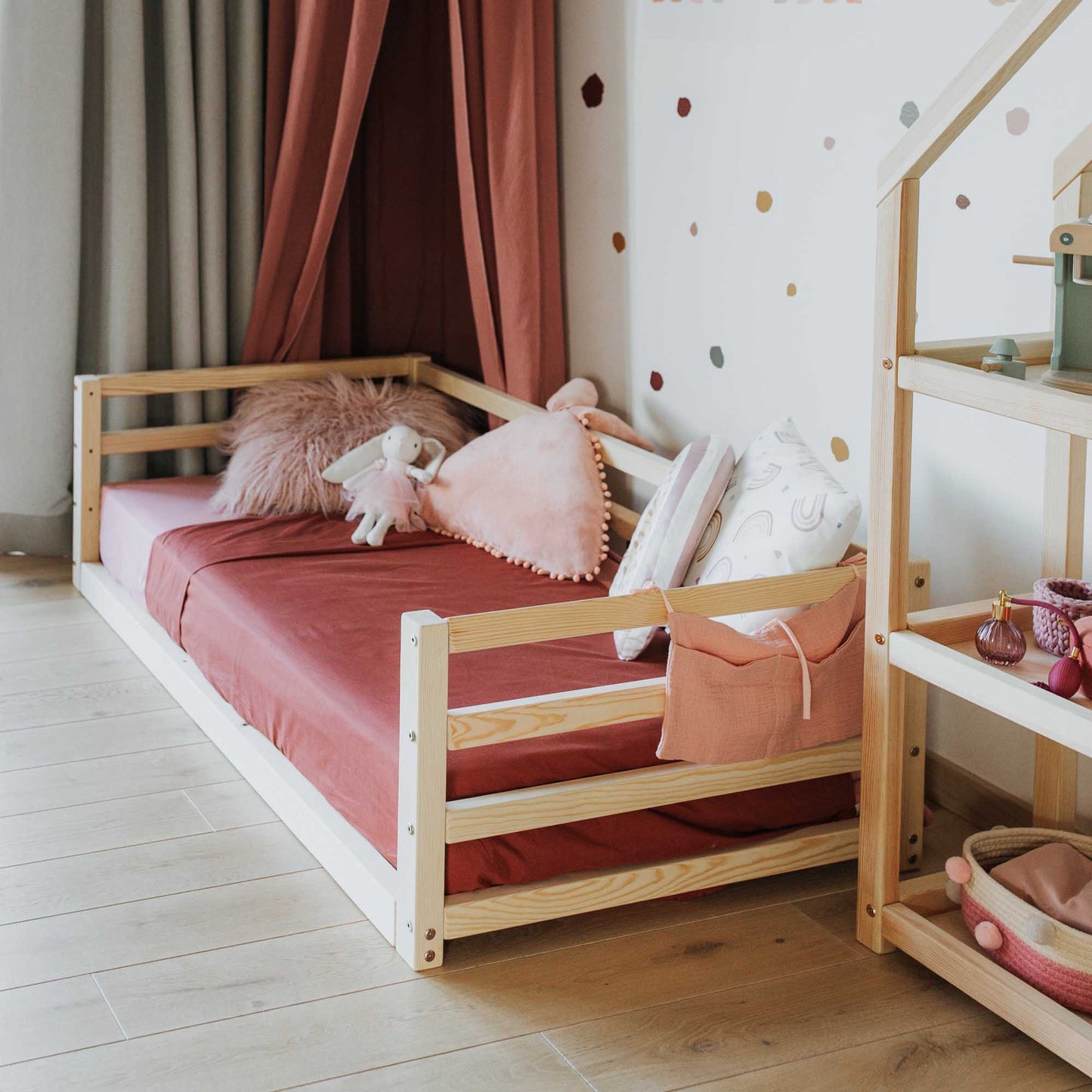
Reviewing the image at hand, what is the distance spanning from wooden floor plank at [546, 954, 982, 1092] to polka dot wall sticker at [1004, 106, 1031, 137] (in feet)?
3.77

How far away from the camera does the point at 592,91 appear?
9.81 feet

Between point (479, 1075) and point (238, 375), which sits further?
point (238, 375)

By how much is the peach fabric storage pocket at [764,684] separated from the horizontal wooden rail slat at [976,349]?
1.25ft

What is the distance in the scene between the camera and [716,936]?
196cm

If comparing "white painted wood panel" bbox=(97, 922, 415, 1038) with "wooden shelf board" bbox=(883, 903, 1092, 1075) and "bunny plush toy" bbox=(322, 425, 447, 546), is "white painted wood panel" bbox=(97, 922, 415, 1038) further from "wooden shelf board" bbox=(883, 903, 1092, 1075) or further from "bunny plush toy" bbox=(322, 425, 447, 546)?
"bunny plush toy" bbox=(322, 425, 447, 546)

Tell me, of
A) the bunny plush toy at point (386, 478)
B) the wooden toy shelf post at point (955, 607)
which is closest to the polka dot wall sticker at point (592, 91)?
the bunny plush toy at point (386, 478)

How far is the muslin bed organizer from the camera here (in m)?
1.90

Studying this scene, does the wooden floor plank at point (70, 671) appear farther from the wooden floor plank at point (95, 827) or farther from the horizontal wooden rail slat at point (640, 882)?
the horizontal wooden rail slat at point (640, 882)

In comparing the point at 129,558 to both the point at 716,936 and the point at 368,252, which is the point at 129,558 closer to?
the point at 368,252

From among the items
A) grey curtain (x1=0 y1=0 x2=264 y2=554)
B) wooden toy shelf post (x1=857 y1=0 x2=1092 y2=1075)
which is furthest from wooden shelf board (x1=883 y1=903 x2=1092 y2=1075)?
grey curtain (x1=0 y1=0 x2=264 y2=554)

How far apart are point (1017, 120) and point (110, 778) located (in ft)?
5.65

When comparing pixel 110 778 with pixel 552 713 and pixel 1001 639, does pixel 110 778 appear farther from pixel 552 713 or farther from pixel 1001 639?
pixel 1001 639

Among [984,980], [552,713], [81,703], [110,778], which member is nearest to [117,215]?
[81,703]

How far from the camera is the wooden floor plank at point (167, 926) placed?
186 cm
